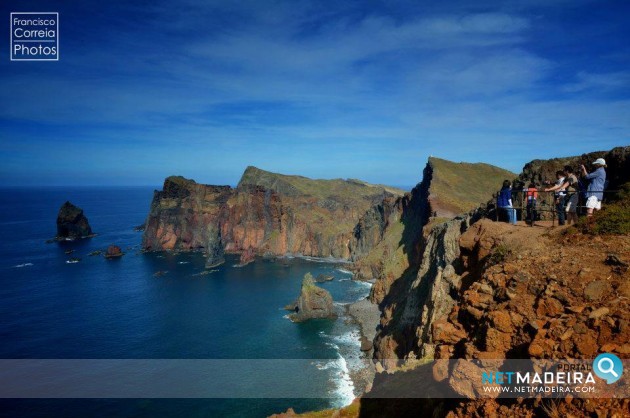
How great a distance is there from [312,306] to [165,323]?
35.0m

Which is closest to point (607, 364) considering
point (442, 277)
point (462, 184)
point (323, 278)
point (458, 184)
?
point (442, 277)

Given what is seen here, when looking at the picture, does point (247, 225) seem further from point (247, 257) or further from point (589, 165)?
point (589, 165)

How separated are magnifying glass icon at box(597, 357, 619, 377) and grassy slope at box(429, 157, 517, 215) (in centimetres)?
8603

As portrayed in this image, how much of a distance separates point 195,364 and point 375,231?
336ft

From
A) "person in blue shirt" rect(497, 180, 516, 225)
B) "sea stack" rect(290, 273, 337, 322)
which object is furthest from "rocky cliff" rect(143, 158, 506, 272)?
"person in blue shirt" rect(497, 180, 516, 225)

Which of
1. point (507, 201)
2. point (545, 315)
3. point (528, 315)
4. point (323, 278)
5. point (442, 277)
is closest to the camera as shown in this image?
point (545, 315)

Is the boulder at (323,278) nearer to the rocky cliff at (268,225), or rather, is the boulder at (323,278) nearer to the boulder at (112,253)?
the rocky cliff at (268,225)

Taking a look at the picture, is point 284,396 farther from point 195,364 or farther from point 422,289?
point 422,289

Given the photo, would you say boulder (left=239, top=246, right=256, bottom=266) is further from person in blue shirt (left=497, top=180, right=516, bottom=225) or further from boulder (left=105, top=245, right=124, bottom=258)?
person in blue shirt (left=497, top=180, right=516, bottom=225)

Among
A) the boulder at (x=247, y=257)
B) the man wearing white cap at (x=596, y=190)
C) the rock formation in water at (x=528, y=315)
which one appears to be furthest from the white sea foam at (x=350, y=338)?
the boulder at (x=247, y=257)

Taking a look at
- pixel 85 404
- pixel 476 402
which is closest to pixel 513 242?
pixel 476 402

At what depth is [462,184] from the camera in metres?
119

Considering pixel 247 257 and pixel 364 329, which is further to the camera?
pixel 247 257

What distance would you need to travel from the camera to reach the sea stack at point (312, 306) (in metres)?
91.1
